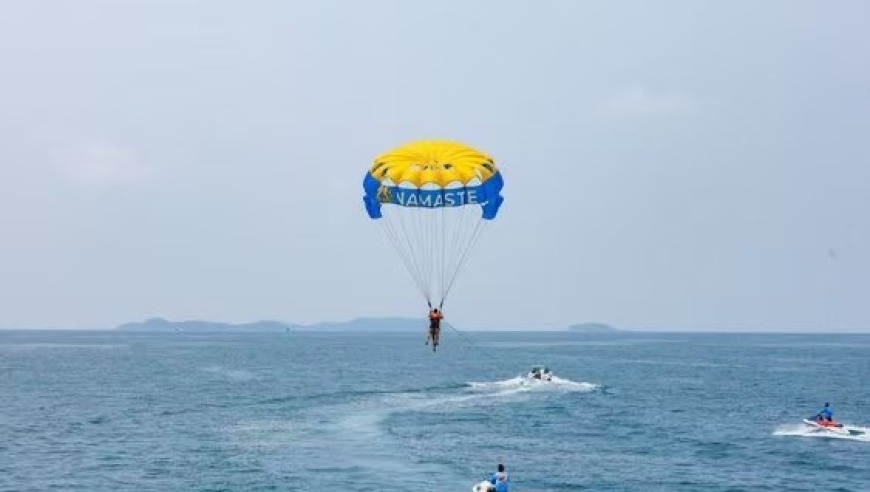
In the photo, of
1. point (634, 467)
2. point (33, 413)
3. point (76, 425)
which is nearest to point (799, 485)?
point (634, 467)

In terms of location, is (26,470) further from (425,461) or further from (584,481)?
→ (584,481)

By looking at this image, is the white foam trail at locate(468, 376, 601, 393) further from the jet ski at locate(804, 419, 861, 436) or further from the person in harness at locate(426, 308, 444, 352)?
the person in harness at locate(426, 308, 444, 352)

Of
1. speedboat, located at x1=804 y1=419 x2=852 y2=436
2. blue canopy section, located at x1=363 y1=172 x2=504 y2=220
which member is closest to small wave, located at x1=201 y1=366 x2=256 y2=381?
speedboat, located at x1=804 y1=419 x2=852 y2=436

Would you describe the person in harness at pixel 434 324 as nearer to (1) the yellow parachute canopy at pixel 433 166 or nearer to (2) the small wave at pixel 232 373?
(1) the yellow parachute canopy at pixel 433 166

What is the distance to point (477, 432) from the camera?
62281 mm

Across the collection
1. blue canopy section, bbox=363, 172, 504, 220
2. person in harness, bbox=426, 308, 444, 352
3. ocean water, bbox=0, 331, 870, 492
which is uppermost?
blue canopy section, bbox=363, 172, 504, 220

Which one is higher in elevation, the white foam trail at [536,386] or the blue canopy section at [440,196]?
the blue canopy section at [440,196]

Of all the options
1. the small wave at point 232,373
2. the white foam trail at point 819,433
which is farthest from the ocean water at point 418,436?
the small wave at point 232,373

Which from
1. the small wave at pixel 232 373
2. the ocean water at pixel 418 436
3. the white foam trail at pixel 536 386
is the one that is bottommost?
the ocean water at pixel 418 436

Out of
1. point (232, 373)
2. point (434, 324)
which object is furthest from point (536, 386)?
point (434, 324)

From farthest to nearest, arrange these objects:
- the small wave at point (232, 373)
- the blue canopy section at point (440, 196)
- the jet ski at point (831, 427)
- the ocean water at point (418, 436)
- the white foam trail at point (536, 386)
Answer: the small wave at point (232, 373) < the white foam trail at point (536, 386) < the jet ski at point (831, 427) < the ocean water at point (418, 436) < the blue canopy section at point (440, 196)

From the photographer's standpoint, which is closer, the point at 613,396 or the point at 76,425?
the point at 76,425

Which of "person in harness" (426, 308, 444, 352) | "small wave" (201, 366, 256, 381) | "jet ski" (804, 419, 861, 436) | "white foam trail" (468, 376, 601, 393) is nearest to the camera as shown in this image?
"person in harness" (426, 308, 444, 352)

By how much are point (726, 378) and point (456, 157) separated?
90.8 metres
